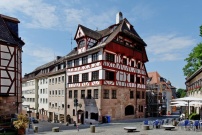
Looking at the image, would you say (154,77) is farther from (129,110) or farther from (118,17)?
(129,110)

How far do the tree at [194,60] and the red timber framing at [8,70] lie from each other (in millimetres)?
27011

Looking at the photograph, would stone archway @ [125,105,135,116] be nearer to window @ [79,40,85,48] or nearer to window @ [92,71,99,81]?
window @ [92,71,99,81]

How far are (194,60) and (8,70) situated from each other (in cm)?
3108

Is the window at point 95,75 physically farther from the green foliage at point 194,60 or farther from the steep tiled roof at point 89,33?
the green foliage at point 194,60

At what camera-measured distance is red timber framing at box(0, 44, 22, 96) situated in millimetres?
25156

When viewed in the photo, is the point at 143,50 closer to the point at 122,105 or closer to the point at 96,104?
the point at 122,105

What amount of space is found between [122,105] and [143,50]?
470 inches

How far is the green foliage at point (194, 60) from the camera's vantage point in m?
36.4

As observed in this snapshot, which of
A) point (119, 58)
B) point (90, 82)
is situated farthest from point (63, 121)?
point (119, 58)

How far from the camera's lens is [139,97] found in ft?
131

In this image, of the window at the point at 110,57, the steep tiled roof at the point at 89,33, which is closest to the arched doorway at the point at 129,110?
the window at the point at 110,57

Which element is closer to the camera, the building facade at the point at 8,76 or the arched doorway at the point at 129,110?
the building facade at the point at 8,76

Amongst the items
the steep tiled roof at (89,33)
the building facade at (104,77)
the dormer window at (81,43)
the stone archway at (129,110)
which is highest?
the steep tiled roof at (89,33)

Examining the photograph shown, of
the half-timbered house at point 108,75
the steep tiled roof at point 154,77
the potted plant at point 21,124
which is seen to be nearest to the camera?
the potted plant at point 21,124
